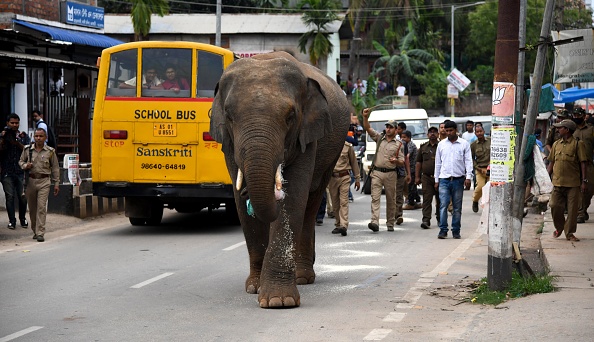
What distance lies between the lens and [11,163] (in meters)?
17.4

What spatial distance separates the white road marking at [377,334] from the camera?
27.1ft

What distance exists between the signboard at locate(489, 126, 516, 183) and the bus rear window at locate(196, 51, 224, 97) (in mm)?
7601

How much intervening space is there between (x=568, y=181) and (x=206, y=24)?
126ft

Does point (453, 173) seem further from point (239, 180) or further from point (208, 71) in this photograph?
point (239, 180)

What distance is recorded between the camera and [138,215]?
18203mm

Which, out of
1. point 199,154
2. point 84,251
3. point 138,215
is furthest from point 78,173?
point 84,251

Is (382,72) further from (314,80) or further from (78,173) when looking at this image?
(314,80)

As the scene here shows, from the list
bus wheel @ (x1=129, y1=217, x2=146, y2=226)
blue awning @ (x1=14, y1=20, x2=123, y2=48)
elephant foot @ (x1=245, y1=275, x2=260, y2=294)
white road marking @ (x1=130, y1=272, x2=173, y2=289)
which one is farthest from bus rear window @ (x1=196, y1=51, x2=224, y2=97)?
blue awning @ (x1=14, y1=20, x2=123, y2=48)

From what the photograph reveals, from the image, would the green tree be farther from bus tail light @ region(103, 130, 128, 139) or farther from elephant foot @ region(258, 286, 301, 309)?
elephant foot @ region(258, 286, 301, 309)

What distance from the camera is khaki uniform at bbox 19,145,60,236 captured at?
1633cm

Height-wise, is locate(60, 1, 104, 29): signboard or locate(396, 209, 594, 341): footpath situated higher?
locate(60, 1, 104, 29): signboard

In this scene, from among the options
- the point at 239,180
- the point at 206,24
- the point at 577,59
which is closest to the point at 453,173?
the point at 577,59

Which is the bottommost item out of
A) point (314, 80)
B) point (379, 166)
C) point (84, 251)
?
point (84, 251)

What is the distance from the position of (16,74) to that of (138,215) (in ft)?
23.3
